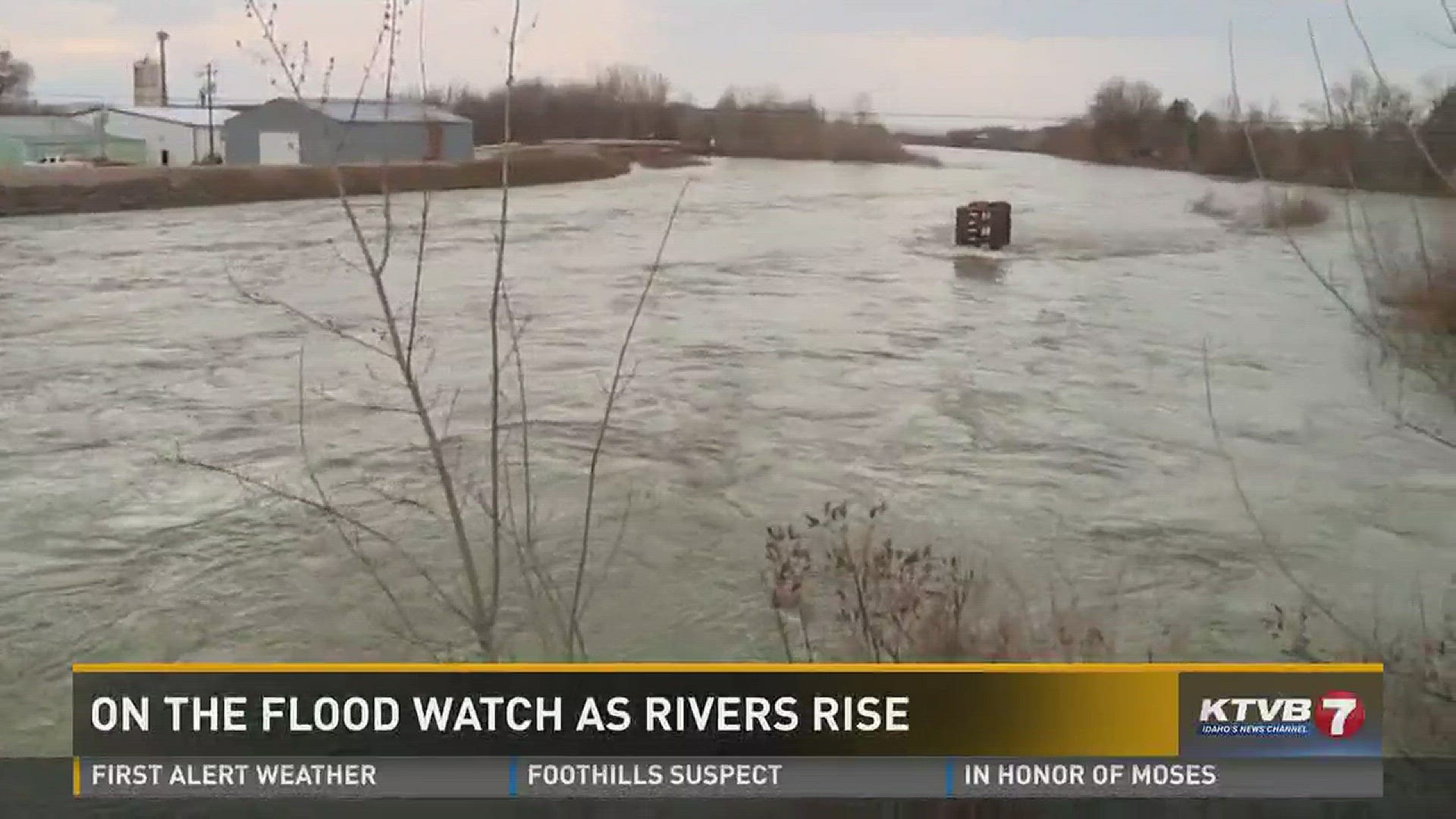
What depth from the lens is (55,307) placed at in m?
3.30

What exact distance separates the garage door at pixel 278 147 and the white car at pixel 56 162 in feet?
2.05

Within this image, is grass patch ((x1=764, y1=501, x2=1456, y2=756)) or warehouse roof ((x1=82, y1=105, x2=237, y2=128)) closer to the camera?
grass patch ((x1=764, y1=501, x2=1456, y2=756))

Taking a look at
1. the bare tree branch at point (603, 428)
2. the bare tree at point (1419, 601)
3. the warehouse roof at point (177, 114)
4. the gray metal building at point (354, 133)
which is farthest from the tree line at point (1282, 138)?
the warehouse roof at point (177, 114)

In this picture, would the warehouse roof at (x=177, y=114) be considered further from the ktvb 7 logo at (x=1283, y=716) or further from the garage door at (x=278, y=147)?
the ktvb 7 logo at (x=1283, y=716)

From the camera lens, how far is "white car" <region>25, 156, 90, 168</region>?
288 cm

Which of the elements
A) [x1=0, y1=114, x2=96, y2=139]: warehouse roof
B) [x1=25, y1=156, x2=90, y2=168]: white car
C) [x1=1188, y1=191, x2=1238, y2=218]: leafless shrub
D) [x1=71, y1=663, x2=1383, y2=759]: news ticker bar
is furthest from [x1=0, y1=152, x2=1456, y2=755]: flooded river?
[x1=71, y1=663, x2=1383, y2=759]: news ticker bar

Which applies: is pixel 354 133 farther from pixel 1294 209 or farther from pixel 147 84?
pixel 1294 209

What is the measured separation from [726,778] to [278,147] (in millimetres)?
1605

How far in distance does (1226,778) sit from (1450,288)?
122 cm

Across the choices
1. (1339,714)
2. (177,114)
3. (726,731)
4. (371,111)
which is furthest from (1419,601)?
(177,114)

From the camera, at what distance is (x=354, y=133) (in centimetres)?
232

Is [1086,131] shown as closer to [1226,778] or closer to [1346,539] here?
[1346,539]

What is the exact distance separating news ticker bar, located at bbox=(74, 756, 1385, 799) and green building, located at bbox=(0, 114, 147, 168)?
1.46 m

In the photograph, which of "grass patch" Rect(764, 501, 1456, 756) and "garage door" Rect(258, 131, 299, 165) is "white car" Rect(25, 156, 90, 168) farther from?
"grass patch" Rect(764, 501, 1456, 756)
